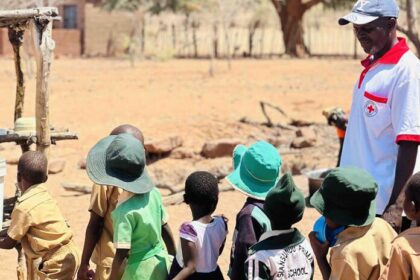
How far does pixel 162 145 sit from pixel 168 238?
7264 mm

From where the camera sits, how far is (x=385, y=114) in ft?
12.3

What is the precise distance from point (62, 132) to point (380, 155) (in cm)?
301

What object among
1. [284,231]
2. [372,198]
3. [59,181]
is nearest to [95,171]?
[284,231]

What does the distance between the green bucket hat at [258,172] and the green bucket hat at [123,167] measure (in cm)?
42

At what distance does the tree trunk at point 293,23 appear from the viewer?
28297 mm

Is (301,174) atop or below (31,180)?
below

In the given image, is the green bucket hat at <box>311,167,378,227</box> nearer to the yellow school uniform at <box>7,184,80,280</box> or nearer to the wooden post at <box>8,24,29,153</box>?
the yellow school uniform at <box>7,184,80,280</box>

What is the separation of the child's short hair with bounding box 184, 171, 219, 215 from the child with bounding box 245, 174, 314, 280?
363 millimetres

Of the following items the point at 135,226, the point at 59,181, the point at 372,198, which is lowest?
the point at 59,181

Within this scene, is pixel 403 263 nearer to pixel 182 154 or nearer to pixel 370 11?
pixel 370 11

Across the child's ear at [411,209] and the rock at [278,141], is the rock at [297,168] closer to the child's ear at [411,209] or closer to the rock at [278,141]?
the rock at [278,141]

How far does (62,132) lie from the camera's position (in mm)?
6152

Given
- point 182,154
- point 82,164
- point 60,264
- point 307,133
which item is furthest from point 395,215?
point 307,133

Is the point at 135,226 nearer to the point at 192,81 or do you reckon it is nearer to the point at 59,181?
the point at 59,181
